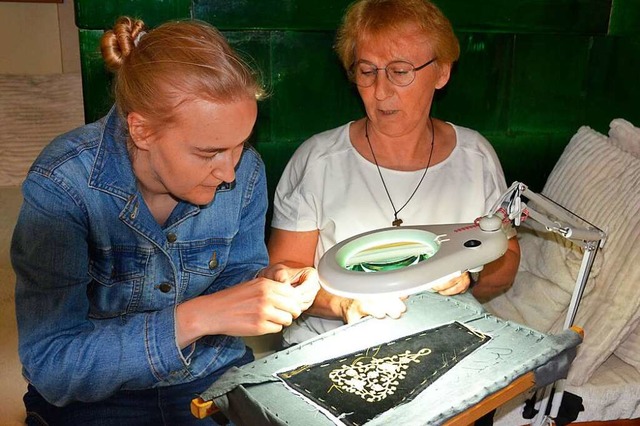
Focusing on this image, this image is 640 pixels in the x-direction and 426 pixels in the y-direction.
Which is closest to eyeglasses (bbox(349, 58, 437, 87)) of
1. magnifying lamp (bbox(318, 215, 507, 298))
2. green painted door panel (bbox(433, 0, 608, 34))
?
green painted door panel (bbox(433, 0, 608, 34))

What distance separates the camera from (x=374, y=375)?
4.31ft

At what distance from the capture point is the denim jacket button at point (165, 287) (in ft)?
4.82

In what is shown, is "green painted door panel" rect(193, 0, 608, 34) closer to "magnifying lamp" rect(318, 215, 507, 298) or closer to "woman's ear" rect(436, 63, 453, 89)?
"woman's ear" rect(436, 63, 453, 89)

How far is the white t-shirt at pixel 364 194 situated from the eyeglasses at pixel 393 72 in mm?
212

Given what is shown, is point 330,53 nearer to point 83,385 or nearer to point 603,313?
point 603,313

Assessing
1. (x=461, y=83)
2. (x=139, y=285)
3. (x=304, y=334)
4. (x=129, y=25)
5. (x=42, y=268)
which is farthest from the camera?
(x=461, y=83)

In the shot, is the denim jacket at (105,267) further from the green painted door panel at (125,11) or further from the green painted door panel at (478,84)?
the green painted door panel at (478,84)

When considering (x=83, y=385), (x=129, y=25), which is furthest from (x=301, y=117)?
(x=83, y=385)

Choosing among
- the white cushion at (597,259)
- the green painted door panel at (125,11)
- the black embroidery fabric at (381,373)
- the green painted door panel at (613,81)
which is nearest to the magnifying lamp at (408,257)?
the black embroidery fabric at (381,373)

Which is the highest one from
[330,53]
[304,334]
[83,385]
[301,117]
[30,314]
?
[330,53]

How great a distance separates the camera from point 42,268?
4.08ft

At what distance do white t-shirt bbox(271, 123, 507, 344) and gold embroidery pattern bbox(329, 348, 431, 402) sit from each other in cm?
51

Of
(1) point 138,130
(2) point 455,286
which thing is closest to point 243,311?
(1) point 138,130

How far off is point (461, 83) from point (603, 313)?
32.9 inches
